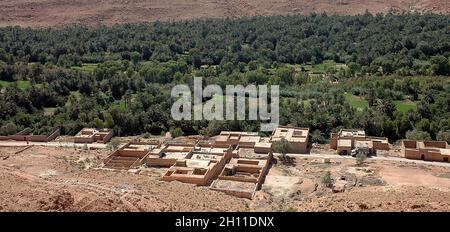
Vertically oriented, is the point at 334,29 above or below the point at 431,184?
above

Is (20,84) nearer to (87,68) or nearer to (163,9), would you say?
(87,68)

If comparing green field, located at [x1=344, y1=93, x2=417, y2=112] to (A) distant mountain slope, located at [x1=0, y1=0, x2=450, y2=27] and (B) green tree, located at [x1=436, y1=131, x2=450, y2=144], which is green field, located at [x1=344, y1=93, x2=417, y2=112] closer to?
(B) green tree, located at [x1=436, y1=131, x2=450, y2=144]

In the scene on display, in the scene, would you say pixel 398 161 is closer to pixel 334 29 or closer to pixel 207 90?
pixel 207 90

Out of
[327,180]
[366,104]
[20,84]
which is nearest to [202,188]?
[327,180]

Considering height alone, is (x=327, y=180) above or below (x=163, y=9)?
below

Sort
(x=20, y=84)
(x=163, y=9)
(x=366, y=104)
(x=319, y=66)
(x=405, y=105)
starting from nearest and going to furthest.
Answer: (x=405, y=105), (x=366, y=104), (x=20, y=84), (x=319, y=66), (x=163, y=9)
